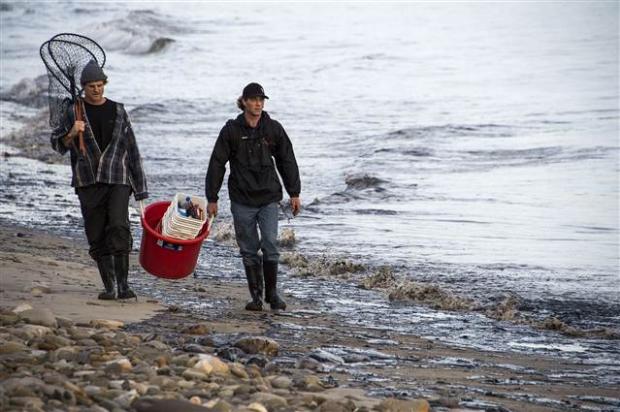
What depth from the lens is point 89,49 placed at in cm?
873

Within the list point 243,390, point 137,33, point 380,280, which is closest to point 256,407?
point 243,390

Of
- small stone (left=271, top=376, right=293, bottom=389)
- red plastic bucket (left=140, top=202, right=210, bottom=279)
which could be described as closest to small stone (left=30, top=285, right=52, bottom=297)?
red plastic bucket (left=140, top=202, right=210, bottom=279)

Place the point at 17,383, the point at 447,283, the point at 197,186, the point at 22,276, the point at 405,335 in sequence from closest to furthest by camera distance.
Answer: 1. the point at 17,383
2. the point at 405,335
3. the point at 22,276
4. the point at 447,283
5. the point at 197,186

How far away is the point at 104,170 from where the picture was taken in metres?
8.22

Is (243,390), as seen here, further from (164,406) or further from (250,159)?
(250,159)

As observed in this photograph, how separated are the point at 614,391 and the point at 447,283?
3901mm

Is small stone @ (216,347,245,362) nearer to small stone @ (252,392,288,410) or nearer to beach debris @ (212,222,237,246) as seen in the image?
small stone @ (252,392,288,410)

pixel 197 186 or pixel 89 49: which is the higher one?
pixel 89 49

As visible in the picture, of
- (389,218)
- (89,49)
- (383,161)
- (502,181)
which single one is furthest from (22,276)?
(383,161)

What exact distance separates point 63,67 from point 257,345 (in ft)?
9.16

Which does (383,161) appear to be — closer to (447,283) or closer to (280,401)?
(447,283)

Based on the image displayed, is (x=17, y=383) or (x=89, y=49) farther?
(x=89, y=49)

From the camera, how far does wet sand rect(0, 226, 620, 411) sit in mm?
6516

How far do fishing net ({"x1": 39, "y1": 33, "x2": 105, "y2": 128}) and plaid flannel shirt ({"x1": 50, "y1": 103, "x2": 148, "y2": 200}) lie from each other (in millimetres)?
140
